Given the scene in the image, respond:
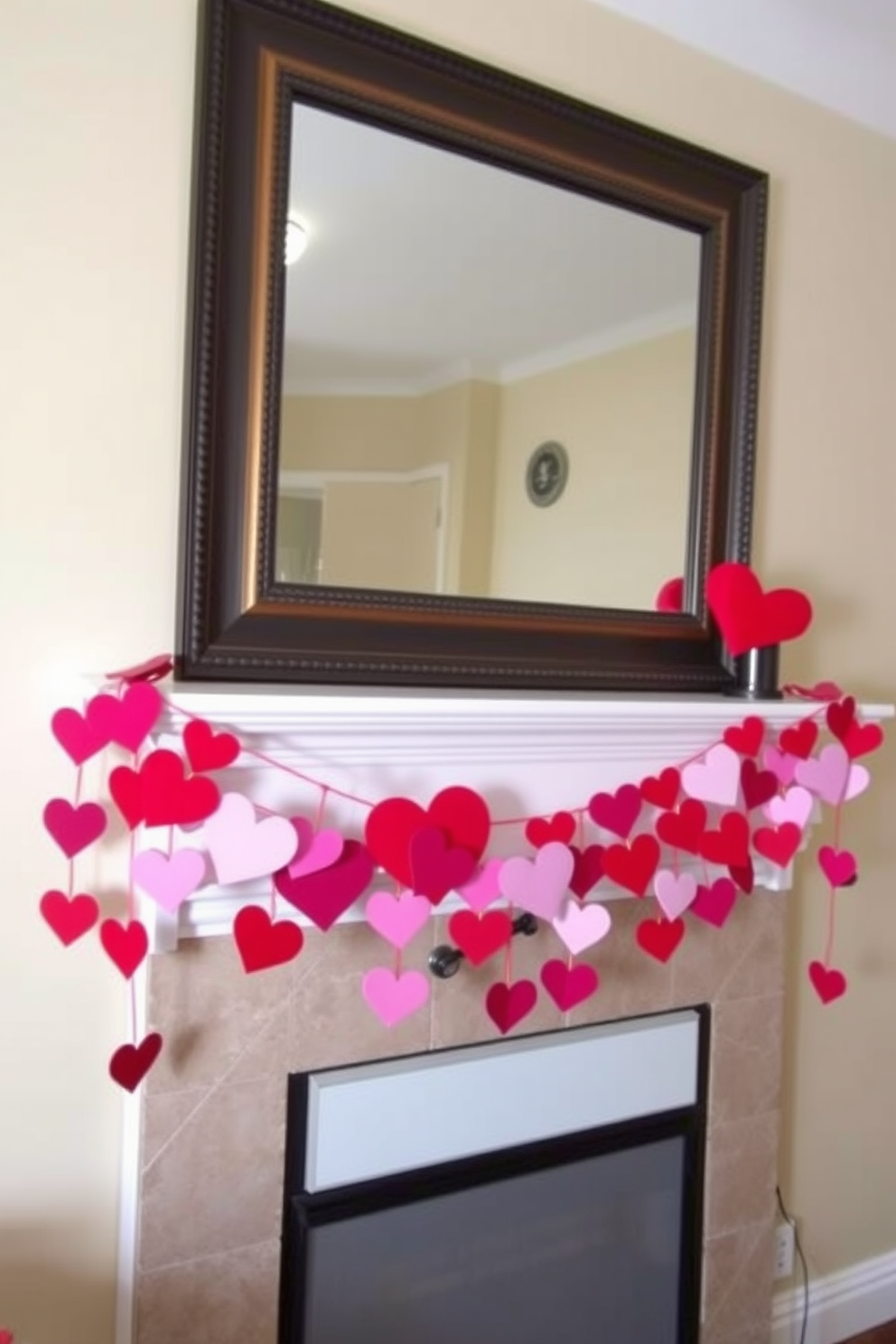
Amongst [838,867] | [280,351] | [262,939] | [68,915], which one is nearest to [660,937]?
[838,867]

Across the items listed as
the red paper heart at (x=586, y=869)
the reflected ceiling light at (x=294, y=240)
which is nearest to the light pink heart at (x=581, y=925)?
the red paper heart at (x=586, y=869)

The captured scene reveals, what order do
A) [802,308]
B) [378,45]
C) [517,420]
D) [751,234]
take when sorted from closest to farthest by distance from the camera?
[378,45]
[517,420]
[751,234]
[802,308]

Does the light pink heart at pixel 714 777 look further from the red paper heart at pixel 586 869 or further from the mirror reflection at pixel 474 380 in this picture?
the mirror reflection at pixel 474 380

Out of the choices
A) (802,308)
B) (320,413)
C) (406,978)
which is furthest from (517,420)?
(406,978)

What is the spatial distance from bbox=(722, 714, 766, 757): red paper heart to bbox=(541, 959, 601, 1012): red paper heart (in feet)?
1.31

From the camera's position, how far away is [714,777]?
1436 mm

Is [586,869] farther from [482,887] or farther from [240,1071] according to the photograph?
[240,1071]

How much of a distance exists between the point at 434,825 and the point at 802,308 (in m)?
1.22

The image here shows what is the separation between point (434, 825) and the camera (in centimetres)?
123

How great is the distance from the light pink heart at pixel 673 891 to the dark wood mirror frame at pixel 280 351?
0.31 meters

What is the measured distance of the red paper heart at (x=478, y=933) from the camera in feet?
4.32

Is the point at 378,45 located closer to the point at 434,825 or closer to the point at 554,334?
the point at 554,334

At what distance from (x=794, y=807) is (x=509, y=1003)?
0.55 metres

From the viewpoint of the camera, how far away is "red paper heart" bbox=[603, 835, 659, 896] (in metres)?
1.39
